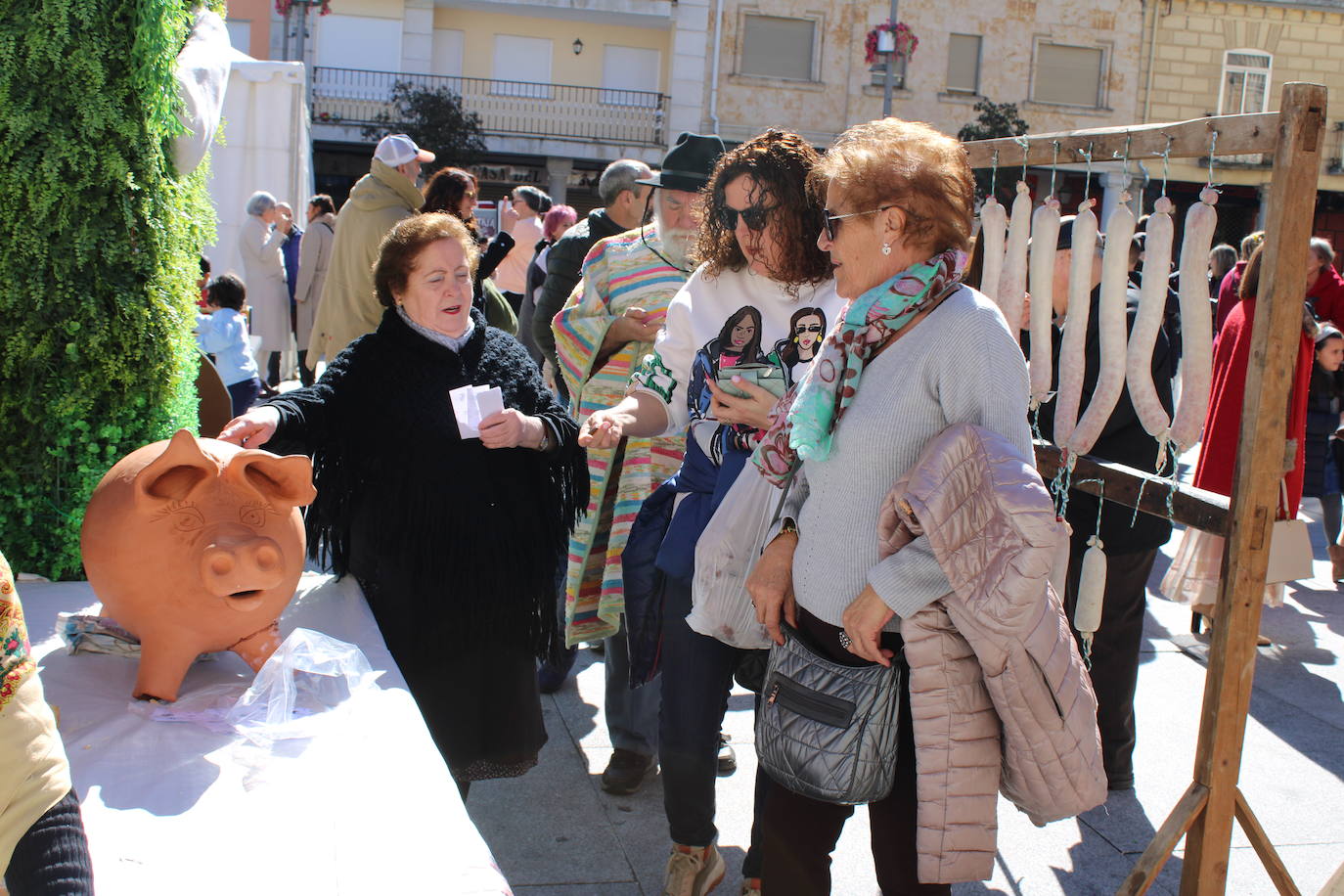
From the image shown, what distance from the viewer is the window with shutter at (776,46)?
22.7 m

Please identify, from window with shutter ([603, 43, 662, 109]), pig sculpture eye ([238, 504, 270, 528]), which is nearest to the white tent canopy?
pig sculpture eye ([238, 504, 270, 528])

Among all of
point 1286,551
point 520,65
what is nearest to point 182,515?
point 1286,551

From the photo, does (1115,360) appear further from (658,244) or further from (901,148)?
(658,244)

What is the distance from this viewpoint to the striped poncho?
3.27 m

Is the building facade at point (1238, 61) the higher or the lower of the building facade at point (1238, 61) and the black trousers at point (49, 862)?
the higher

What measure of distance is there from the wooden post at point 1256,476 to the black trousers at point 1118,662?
1.07 meters

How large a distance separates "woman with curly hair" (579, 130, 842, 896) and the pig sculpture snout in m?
0.76

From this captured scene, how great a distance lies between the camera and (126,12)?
2.74m

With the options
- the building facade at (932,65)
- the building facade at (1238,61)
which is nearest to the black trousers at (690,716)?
the building facade at (932,65)

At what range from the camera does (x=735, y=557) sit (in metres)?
2.42

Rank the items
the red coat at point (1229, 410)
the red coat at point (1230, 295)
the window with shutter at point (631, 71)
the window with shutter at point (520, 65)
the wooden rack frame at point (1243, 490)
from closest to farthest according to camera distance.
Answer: the wooden rack frame at point (1243, 490), the red coat at point (1229, 410), the red coat at point (1230, 295), the window with shutter at point (520, 65), the window with shutter at point (631, 71)

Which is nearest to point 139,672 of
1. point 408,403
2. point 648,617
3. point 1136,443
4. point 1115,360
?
point 408,403

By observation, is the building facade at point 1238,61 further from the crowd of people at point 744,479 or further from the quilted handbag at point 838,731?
the quilted handbag at point 838,731

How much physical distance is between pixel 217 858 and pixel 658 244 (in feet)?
7.50
